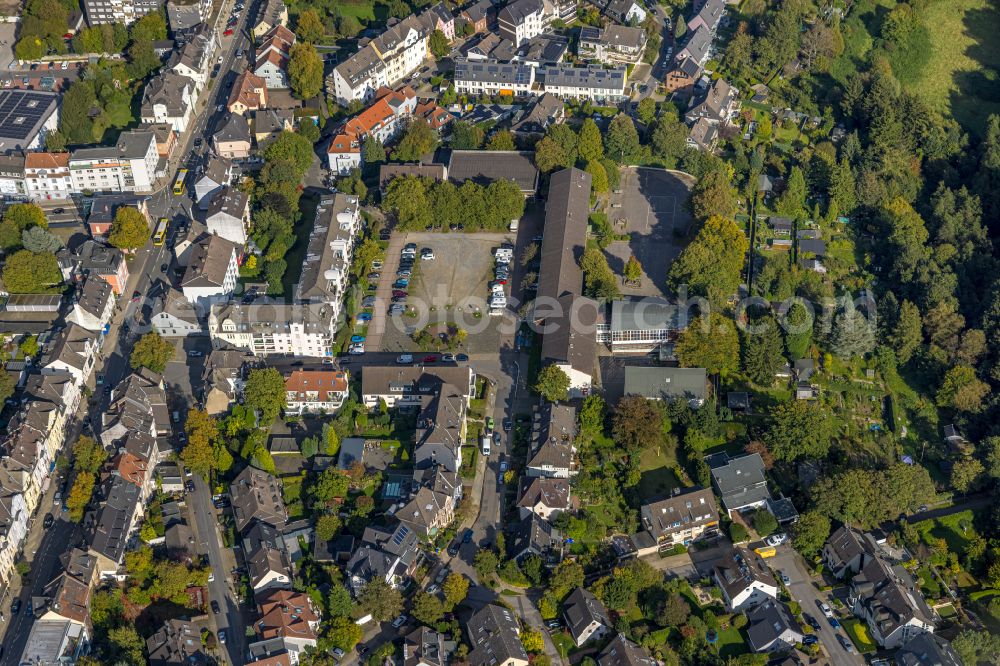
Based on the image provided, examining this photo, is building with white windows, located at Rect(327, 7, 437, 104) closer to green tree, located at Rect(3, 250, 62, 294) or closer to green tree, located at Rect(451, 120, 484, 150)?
green tree, located at Rect(451, 120, 484, 150)

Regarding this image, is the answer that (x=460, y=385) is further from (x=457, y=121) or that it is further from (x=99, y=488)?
(x=457, y=121)

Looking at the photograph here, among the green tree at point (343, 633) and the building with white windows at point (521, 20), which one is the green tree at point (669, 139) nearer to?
the building with white windows at point (521, 20)

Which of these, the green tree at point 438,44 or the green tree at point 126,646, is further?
the green tree at point 438,44

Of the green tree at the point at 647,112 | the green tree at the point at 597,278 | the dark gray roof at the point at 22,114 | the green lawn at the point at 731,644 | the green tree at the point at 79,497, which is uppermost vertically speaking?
the green tree at the point at 647,112

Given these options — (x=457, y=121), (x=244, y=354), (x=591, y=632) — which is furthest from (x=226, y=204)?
(x=591, y=632)

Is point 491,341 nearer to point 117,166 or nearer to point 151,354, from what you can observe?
point 151,354

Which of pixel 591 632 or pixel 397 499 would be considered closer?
pixel 591 632

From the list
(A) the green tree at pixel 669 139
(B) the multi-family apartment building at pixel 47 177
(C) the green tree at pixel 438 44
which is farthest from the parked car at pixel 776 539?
(B) the multi-family apartment building at pixel 47 177
